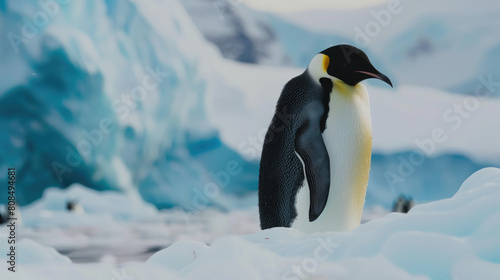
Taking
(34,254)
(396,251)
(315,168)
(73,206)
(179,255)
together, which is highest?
(73,206)

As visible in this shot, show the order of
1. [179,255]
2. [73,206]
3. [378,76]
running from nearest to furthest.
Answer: [179,255], [378,76], [73,206]

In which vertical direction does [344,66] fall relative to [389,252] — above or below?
above

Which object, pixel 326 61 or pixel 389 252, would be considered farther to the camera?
pixel 326 61

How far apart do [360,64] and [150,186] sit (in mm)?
5945

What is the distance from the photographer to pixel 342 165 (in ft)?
6.86

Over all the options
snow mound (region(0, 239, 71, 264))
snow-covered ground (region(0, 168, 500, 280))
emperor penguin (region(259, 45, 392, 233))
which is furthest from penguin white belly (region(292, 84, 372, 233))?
snow mound (region(0, 239, 71, 264))

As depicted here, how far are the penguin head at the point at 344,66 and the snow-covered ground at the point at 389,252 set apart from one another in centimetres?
67

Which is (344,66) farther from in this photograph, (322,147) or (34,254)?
(34,254)

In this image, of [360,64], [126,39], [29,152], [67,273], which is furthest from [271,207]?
[126,39]

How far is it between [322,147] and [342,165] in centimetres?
13

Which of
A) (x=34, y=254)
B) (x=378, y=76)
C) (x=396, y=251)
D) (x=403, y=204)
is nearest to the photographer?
(x=396, y=251)

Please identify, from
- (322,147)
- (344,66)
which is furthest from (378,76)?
(322,147)

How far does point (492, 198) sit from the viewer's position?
56.4 inches

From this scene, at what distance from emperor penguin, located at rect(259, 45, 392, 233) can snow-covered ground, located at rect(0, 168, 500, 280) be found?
45cm
